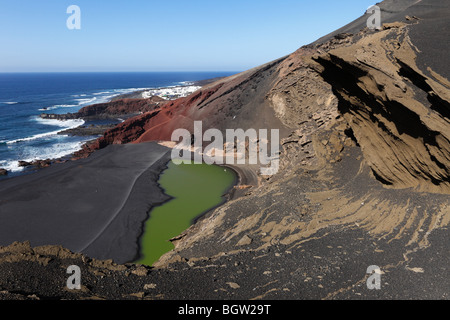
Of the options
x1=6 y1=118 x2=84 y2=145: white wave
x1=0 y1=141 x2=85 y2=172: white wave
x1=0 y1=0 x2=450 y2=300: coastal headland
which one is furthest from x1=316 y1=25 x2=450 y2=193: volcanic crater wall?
x1=6 y1=118 x2=84 y2=145: white wave

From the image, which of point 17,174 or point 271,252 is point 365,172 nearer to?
point 271,252

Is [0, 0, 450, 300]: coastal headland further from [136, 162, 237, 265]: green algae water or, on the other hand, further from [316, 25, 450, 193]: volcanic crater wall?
[136, 162, 237, 265]: green algae water

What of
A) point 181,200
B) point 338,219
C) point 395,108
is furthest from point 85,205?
point 395,108

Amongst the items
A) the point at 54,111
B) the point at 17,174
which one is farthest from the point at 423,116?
the point at 54,111

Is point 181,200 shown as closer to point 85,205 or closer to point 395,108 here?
point 85,205

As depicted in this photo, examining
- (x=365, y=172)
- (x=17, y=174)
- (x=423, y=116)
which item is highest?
(x=423, y=116)

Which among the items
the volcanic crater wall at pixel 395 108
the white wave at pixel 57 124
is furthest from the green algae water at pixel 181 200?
the white wave at pixel 57 124
